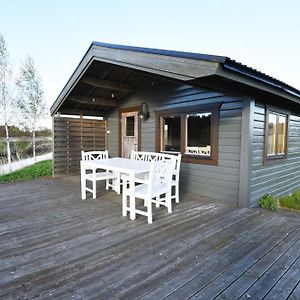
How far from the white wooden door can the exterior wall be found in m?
0.60

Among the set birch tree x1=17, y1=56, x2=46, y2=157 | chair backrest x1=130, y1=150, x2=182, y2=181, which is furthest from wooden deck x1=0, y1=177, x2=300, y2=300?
birch tree x1=17, y1=56, x2=46, y2=157

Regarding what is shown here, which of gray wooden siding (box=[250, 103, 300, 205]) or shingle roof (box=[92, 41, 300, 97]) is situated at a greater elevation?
shingle roof (box=[92, 41, 300, 97])

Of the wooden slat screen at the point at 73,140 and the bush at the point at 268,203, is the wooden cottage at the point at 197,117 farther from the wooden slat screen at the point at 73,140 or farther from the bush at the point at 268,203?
the bush at the point at 268,203

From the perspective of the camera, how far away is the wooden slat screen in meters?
6.41

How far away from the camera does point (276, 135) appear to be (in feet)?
15.1

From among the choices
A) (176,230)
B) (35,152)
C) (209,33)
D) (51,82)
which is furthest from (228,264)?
(51,82)

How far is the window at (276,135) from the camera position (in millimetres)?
4202

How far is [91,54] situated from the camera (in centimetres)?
408

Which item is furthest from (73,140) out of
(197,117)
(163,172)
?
(163,172)

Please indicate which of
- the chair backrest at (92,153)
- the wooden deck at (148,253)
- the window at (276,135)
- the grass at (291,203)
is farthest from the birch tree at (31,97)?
the grass at (291,203)

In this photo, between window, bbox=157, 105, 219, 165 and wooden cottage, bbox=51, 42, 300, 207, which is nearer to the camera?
wooden cottage, bbox=51, 42, 300, 207

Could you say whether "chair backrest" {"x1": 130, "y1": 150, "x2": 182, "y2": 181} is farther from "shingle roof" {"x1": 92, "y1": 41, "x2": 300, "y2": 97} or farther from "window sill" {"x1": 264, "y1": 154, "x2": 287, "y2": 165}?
"window sill" {"x1": 264, "y1": 154, "x2": 287, "y2": 165}

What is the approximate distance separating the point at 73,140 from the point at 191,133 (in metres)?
3.88

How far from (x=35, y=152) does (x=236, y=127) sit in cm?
1043
